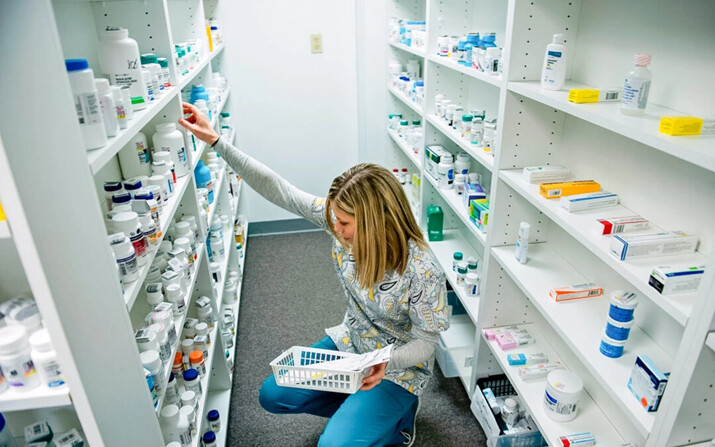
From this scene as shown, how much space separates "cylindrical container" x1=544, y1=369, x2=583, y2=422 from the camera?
159cm

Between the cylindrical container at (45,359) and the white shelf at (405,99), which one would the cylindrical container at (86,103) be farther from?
the white shelf at (405,99)

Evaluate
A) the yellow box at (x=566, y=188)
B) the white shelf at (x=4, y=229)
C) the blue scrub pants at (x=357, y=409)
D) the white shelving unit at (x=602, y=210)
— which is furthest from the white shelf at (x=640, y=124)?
the white shelf at (x=4, y=229)

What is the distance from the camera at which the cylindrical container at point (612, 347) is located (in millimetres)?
1364

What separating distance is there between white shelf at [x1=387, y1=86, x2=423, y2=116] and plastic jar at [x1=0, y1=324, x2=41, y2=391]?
241 cm

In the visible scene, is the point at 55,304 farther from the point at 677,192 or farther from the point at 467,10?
the point at 467,10

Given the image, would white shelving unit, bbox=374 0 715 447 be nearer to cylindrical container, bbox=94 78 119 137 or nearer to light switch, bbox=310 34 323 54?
cylindrical container, bbox=94 78 119 137

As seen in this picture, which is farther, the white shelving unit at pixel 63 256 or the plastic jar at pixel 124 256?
the plastic jar at pixel 124 256

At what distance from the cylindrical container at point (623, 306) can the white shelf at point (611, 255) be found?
0.04 metres

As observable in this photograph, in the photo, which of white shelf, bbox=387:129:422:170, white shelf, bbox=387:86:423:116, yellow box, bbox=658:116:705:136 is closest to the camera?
yellow box, bbox=658:116:705:136

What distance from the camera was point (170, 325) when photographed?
1469mm

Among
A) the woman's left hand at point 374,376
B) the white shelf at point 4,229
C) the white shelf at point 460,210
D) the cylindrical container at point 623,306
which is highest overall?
the white shelf at point 4,229

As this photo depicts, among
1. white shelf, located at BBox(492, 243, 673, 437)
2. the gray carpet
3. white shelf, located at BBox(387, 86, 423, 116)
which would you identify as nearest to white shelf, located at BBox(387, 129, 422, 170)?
white shelf, located at BBox(387, 86, 423, 116)

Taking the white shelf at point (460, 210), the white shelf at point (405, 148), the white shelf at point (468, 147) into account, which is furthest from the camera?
the white shelf at point (405, 148)

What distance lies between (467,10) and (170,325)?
2.26m
